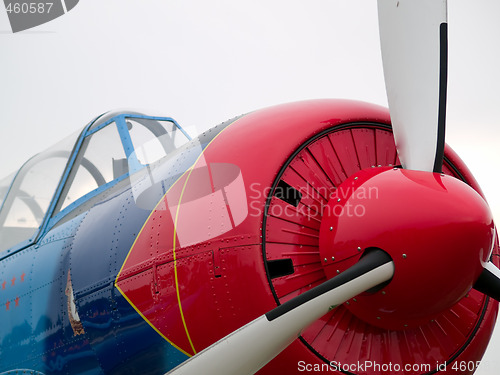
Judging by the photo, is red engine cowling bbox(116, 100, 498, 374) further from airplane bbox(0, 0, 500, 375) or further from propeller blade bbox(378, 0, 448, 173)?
propeller blade bbox(378, 0, 448, 173)

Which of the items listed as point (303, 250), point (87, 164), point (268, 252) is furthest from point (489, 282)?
point (87, 164)


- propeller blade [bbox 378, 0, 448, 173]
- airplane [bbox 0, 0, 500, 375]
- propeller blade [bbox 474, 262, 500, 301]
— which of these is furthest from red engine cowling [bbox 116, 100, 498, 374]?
propeller blade [bbox 474, 262, 500, 301]

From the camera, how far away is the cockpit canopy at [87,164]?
4.93 metres

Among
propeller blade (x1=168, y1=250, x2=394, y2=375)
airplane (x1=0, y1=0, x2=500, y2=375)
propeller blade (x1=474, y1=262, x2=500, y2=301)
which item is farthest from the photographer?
propeller blade (x1=474, y1=262, x2=500, y2=301)

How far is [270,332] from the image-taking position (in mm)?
2723

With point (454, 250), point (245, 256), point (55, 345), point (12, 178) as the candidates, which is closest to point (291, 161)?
point (245, 256)

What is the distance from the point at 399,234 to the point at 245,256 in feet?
2.96

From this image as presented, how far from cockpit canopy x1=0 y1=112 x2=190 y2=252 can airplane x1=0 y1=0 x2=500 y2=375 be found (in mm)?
653

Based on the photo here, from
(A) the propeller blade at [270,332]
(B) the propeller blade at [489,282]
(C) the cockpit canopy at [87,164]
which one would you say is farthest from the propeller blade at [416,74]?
(C) the cockpit canopy at [87,164]

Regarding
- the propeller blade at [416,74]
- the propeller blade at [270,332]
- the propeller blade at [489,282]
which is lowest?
the propeller blade at [489,282]

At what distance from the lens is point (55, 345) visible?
4.30m

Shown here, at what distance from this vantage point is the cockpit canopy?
16.2 ft

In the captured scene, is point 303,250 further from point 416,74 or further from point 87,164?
point 87,164

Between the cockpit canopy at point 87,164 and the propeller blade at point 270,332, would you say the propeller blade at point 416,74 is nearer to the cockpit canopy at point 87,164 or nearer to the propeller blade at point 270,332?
the propeller blade at point 270,332
